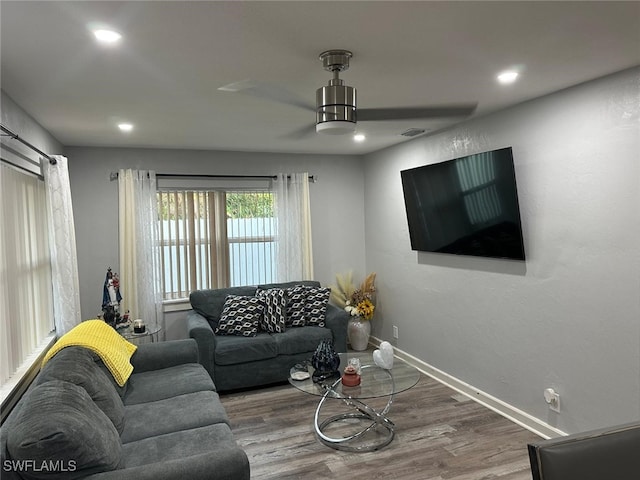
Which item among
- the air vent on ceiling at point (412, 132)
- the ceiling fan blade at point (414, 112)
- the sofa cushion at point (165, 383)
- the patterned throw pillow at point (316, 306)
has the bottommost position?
the sofa cushion at point (165, 383)

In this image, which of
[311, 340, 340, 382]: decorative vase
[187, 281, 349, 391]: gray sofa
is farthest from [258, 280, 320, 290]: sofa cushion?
[311, 340, 340, 382]: decorative vase

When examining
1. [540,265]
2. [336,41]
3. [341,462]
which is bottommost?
[341,462]

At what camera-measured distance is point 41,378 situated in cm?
225

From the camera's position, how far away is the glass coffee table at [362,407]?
3.07 m

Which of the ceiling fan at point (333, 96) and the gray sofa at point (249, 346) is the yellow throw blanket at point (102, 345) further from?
the ceiling fan at point (333, 96)

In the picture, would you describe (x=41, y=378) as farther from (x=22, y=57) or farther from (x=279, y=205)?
(x=279, y=205)

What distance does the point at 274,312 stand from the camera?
179 inches

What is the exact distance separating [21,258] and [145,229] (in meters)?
1.78

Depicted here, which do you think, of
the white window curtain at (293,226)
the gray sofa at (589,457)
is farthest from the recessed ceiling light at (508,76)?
the white window curtain at (293,226)

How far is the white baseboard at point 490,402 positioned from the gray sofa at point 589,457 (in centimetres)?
211

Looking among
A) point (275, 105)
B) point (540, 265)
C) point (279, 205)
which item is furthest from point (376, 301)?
point (275, 105)

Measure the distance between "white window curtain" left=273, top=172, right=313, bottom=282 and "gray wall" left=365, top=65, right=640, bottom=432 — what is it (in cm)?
160

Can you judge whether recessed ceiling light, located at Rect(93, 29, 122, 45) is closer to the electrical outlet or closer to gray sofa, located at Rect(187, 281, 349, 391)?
gray sofa, located at Rect(187, 281, 349, 391)

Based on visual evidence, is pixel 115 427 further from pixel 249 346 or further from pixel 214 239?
pixel 214 239
